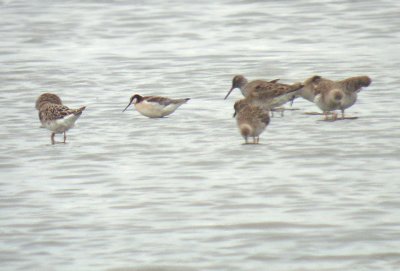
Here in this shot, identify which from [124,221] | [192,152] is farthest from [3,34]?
[124,221]

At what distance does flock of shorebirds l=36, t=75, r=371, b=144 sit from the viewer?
16453mm

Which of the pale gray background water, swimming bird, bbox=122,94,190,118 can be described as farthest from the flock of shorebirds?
the pale gray background water

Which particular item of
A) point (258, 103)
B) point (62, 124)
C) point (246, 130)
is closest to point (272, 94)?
point (258, 103)

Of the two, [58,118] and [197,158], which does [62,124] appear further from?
[197,158]

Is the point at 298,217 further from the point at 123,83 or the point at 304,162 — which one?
the point at 123,83

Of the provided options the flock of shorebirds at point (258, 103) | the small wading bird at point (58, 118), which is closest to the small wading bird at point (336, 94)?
the flock of shorebirds at point (258, 103)

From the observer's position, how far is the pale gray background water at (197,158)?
1141 cm

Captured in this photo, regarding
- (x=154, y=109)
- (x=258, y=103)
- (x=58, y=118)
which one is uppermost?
(x=58, y=118)

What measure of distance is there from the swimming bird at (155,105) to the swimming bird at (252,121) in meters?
1.64

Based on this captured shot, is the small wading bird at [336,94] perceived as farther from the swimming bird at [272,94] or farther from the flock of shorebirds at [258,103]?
the swimming bird at [272,94]

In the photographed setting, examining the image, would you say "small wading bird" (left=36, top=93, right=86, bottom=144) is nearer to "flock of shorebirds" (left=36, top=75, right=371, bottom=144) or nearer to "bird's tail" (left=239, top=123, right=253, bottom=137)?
"flock of shorebirds" (left=36, top=75, right=371, bottom=144)

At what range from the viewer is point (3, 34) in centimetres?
2780

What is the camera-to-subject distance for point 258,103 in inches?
699

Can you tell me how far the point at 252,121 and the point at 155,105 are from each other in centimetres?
232
